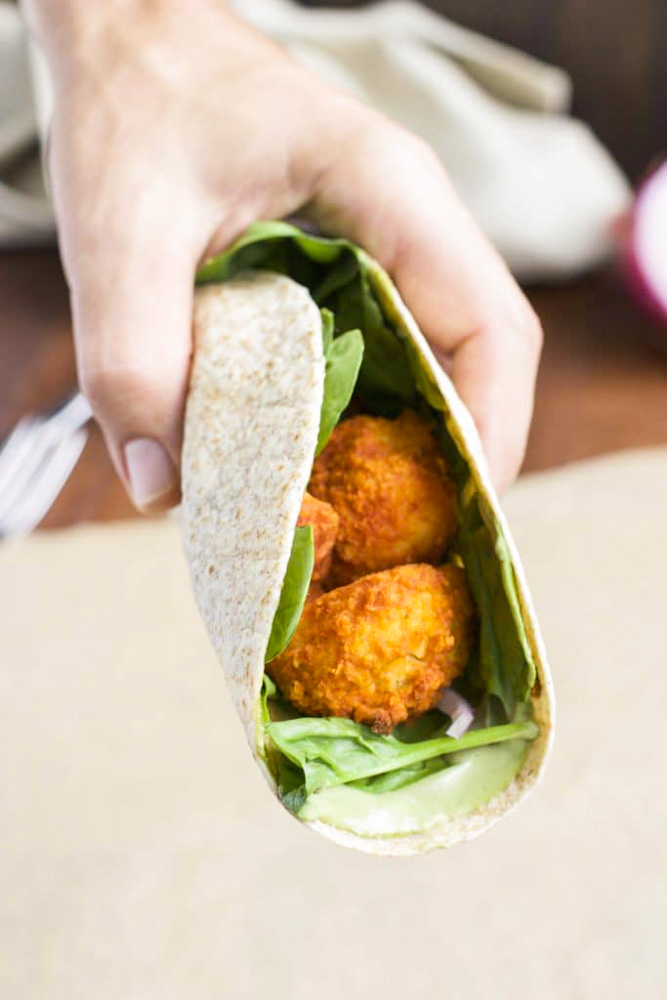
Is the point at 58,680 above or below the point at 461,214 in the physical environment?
below

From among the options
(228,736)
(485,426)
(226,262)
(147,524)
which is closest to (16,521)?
(147,524)

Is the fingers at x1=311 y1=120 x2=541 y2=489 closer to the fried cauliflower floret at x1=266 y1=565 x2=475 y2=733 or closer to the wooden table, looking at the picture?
the fried cauliflower floret at x1=266 y1=565 x2=475 y2=733

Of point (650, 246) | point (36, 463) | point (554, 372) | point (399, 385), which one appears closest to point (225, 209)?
point (399, 385)

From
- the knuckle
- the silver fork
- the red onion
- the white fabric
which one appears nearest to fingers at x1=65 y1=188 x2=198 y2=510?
the knuckle

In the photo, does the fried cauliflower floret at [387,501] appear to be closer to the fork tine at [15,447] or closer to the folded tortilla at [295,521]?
the folded tortilla at [295,521]

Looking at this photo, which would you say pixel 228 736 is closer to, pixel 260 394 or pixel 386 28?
pixel 260 394

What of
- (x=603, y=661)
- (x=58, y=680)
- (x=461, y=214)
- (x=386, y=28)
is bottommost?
(x=603, y=661)
